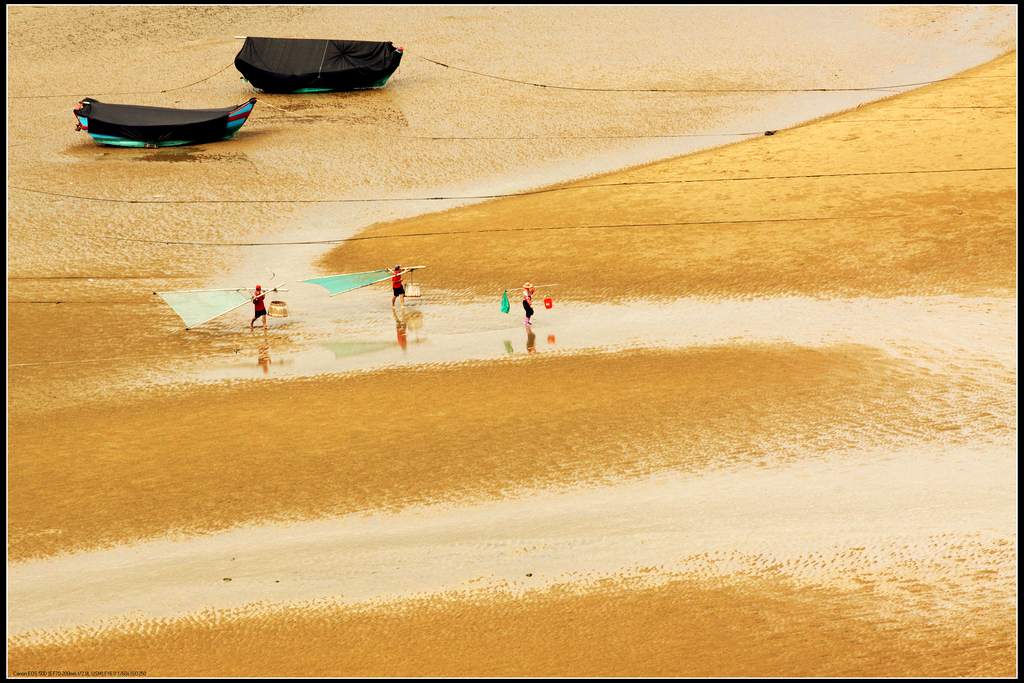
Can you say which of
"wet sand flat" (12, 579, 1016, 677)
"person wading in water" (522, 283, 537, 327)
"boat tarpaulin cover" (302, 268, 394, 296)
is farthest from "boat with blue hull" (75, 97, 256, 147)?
"wet sand flat" (12, 579, 1016, 677)

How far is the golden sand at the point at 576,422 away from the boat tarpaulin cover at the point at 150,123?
2.47 ft

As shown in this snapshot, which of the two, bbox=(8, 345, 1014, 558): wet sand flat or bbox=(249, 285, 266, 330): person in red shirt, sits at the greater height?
bbox=(249, 285, 266, 330): person in red shirt

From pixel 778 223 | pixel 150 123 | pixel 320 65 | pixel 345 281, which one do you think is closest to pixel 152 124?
pixel 150 123


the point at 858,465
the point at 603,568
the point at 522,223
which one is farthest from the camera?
the point at 522,223

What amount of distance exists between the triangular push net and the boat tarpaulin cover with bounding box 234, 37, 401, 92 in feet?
53.9

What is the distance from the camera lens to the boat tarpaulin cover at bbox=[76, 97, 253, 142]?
1251 inches

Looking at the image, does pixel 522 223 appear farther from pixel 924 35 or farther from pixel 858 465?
pixel 924 35

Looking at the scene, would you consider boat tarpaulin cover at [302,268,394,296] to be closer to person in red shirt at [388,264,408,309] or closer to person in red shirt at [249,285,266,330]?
person in red shirt at [388,264,408,309]

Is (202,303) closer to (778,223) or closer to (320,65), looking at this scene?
(778,223)

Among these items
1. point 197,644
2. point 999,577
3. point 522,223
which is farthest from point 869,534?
point 522,223

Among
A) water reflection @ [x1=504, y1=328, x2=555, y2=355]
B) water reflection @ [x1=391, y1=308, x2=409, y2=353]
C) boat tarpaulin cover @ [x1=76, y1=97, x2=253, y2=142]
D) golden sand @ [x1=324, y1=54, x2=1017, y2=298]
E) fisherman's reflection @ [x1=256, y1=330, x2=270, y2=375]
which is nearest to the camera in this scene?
fisherman's reflection @ [x1=256, y1=330, x2=270, y2=375]

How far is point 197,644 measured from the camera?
12906mm

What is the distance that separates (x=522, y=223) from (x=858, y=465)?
1177cm

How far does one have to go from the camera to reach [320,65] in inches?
1436
